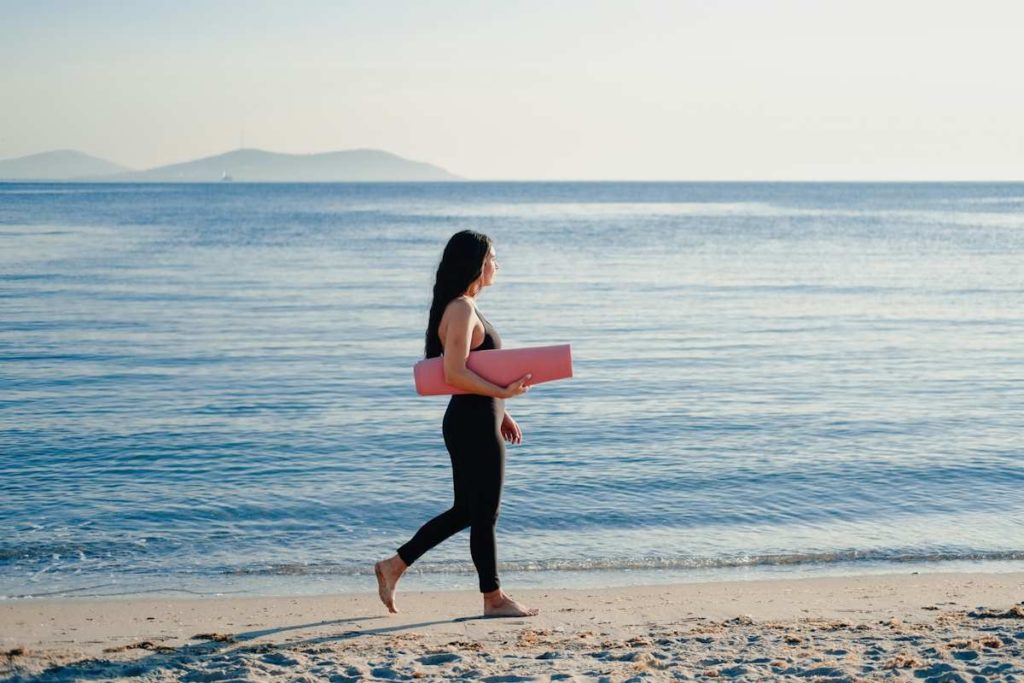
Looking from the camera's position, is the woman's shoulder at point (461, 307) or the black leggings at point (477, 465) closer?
the woman's shoulder at point (461, 307)

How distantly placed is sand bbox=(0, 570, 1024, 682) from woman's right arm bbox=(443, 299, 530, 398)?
1219 mm

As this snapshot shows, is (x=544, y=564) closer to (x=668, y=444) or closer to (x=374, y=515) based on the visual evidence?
(x=374, y=515)

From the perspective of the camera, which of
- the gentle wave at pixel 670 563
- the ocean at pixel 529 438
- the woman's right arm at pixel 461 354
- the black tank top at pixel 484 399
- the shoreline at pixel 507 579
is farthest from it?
the ocean at pixel 529 438

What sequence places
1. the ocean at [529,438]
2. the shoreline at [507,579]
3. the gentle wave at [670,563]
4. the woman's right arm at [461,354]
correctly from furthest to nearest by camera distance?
the ocean at [529,438], the gentle wave at [670,563], the shoreline at [507,579], the woman's right arm at [461,354]

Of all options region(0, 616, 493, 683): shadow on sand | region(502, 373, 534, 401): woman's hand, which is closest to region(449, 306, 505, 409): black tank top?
region(502, 373, 534, 401): woman's hand

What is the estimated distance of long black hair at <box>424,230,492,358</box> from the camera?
19.1 ft

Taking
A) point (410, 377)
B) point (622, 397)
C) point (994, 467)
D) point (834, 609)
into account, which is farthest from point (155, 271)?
point (834, 609)

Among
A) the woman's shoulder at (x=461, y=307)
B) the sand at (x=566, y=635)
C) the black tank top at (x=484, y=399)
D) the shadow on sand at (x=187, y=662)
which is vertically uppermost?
the woman's shoulder at (x=461, y=307)

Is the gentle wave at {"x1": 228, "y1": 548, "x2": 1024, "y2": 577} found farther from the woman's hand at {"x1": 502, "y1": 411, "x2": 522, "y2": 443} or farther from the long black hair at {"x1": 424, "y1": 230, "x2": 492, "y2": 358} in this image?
the long black hair at {"x1": 424, "y1": 230, "x2": 492, "y2": 358}

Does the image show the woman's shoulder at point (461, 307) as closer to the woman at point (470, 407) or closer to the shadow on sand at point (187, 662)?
the woman at point (470, 407)

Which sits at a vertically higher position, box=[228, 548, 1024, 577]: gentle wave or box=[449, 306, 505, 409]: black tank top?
box=[449, 306, 505, 409]: black tank top

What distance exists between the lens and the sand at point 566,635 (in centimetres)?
523

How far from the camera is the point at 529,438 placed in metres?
11.5

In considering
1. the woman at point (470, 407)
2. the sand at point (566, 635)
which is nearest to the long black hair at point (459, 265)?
the woman at point (470, 407)
